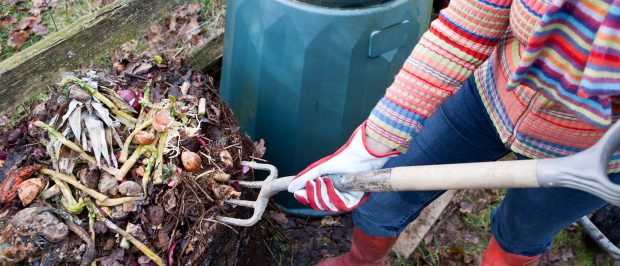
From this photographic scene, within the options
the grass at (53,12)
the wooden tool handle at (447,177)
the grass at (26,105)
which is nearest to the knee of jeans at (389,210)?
the wooden tool handle at (447,177)

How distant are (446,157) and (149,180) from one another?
2.49 feet

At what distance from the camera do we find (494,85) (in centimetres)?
130

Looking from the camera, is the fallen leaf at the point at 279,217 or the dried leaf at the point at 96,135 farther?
the fallen leaf at the point at 279,217

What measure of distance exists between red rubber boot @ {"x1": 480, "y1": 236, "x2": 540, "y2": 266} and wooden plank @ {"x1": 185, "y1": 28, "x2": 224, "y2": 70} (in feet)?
4.38

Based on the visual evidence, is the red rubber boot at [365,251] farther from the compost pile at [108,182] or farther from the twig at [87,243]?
the twig at [87,243]

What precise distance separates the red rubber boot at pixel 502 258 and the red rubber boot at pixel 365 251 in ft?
0.98

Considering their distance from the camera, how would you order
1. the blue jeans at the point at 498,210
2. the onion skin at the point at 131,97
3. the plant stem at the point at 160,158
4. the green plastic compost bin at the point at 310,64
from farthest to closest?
the green plastic compost bin at the point at 310,64 → the onion skin at the point at 131,97 → the plant stem at the point at 160,158 → the blue jeans at the point at 498,210

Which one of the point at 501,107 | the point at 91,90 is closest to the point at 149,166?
the point at 91,90

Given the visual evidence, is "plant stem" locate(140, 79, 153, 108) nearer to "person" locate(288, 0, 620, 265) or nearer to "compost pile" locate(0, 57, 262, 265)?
"compost pile" locate(0, 57, 262, 265)

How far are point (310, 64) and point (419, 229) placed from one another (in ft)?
2.95

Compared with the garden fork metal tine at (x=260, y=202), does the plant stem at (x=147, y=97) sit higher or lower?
higher

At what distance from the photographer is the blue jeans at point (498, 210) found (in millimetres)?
1418

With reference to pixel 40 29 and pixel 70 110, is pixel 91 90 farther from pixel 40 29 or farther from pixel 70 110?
pixel 40 29

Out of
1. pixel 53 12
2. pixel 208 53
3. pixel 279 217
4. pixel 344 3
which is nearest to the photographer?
pixel 344 3
